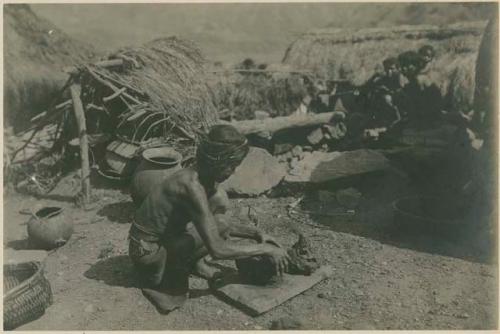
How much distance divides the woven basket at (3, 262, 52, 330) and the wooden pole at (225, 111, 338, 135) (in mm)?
4957

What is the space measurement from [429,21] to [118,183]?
25.8 m

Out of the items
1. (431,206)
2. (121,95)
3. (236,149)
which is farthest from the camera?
(121,95)

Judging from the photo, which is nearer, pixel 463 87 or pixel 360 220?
→ pixel 360 220

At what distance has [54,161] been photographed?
851 cm

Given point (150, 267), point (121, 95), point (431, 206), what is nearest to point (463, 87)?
point (431, 206)

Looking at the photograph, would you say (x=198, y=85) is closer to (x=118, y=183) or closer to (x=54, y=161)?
(x=118, y=183)

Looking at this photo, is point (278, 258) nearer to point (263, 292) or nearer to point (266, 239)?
point (266, 239)

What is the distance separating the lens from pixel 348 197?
6934 mm

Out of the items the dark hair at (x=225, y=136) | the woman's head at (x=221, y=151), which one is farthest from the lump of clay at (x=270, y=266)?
the dark hair at (x=225, y=136)

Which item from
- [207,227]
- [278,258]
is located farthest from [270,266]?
[207,227]

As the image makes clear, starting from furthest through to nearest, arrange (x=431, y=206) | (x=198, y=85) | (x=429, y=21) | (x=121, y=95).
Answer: (x=429, y=21)
(x=198, y=85)
(x=121, y=95)
(x=431, y=206)

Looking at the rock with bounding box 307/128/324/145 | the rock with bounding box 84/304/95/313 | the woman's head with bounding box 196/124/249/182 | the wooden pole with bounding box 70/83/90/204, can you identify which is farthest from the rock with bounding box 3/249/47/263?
the rock with bounding box 307/128/324/145

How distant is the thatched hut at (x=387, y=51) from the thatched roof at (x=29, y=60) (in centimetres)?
656

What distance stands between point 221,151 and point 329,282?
69.9 inches
